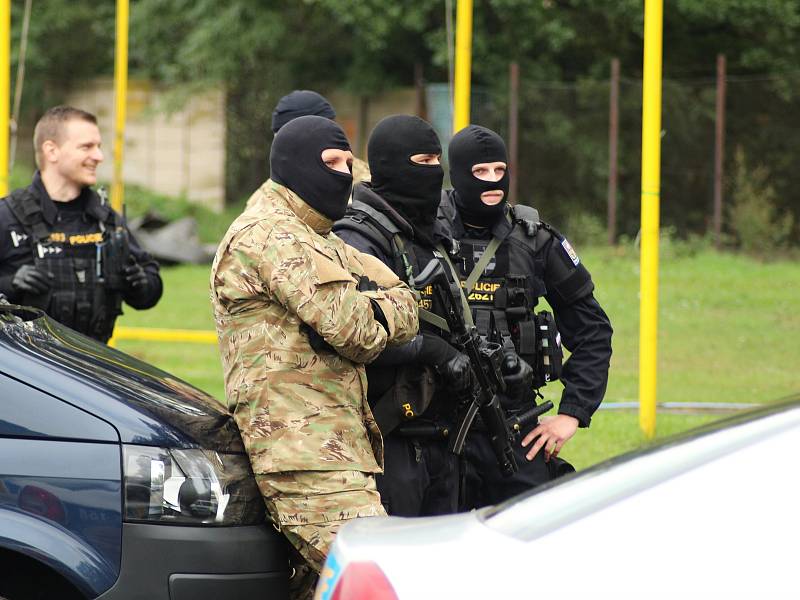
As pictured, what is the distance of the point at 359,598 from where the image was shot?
90.0 inches

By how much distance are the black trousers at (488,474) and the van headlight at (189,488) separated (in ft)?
3.21

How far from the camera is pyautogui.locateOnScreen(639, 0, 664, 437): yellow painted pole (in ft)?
22.9

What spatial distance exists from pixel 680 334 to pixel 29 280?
26.7 feet

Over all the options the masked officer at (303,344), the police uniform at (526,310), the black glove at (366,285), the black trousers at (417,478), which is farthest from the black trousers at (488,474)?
the black glove at (366,285)

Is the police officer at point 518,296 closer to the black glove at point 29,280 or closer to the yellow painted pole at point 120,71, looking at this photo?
the black glove at point 29,280

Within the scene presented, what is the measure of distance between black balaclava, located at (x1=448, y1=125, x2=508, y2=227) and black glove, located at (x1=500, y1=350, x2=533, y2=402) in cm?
54

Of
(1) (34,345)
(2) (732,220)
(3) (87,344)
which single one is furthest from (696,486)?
(2) (732,220)

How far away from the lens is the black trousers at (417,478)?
13.2ft

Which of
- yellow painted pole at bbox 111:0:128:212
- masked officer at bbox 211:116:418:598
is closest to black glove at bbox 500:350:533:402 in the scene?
masked officer at bbox 211:116:418:598

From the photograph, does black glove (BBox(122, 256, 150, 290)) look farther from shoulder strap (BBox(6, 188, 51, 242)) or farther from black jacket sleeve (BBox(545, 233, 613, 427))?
black jacket sleeve (BBox(545, 233, 613, 427))

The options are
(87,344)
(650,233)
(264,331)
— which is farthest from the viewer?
(650,233)

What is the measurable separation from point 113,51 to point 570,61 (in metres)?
9.61

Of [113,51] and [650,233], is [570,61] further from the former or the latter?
[650,233]

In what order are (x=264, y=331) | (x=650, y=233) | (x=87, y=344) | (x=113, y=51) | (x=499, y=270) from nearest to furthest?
1. (x=264, y=331)
2. (x=87, y=344)
3. (x=499, y=270)
4. (x=650, y=233)
5. (x=113, y=51)
